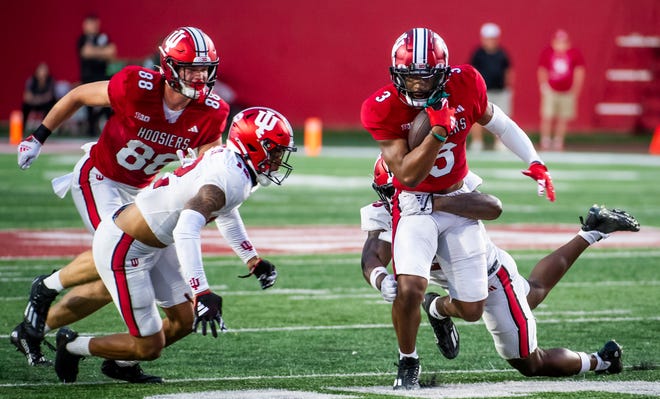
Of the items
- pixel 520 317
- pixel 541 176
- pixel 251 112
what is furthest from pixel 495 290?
pixel 251 112

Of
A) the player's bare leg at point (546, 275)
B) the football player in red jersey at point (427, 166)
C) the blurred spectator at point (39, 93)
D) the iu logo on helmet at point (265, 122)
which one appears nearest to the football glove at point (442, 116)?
the football player in red jersey at point (427, 166)

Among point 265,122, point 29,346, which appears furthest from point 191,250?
point 29,346

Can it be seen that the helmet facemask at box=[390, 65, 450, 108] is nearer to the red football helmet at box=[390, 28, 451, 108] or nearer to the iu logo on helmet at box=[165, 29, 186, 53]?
the red football helmet at box=[390, 28, 451, 108]

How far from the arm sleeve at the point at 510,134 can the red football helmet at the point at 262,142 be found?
109cm

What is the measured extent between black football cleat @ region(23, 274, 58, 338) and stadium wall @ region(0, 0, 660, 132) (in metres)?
20.4

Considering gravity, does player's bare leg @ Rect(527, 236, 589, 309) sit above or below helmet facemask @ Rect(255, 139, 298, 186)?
below

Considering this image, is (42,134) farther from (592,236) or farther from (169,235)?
(592,236)

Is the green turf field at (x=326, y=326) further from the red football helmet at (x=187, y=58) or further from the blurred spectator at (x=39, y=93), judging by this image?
the blurred spectator at (x=39, y=93)

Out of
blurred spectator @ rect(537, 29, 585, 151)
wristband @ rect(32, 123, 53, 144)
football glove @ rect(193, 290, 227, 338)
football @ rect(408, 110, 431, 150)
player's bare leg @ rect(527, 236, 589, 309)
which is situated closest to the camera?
football glove @ rect(193, 290, 227, 338)

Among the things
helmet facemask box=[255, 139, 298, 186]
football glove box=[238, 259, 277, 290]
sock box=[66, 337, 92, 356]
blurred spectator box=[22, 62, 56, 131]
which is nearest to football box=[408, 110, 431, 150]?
helmet facemask box=[255, 139, 298, 186]

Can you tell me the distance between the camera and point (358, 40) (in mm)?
26906

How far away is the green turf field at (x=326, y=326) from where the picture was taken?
604 cm

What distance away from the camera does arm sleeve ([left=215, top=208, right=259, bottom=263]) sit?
604cm

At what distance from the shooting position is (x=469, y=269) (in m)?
5.94
